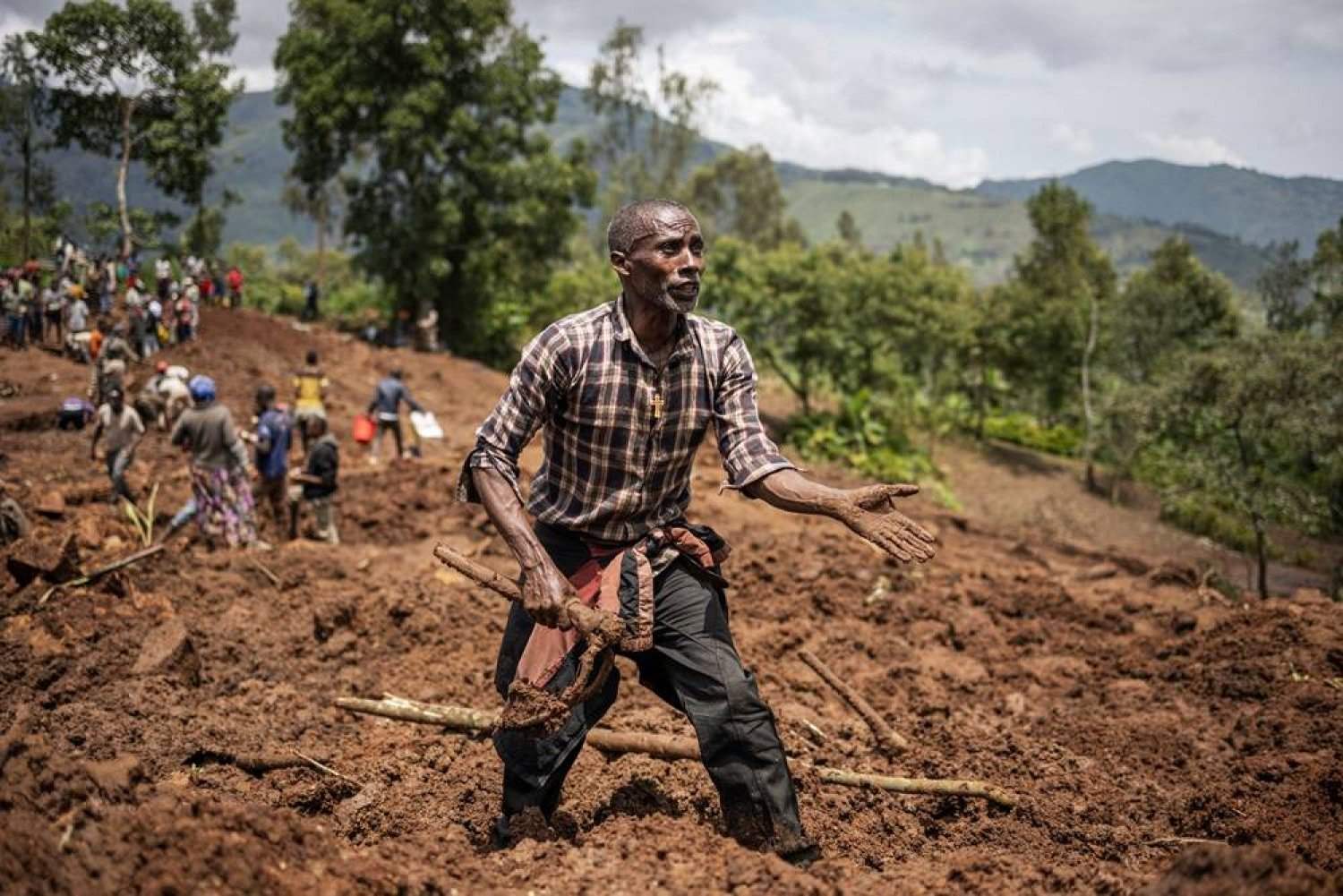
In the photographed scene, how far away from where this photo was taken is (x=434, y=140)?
2528 cm

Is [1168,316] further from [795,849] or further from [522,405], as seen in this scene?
[522,405]

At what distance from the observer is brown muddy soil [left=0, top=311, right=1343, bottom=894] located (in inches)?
111

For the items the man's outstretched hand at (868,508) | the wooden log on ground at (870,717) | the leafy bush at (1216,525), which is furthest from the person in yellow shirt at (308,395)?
the leafy bush at (1216,525)

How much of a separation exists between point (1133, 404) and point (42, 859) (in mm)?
16630

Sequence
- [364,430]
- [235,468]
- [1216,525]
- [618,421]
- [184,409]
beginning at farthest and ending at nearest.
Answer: [1216,525] < [364,430] < [184,409] < [235,468] < [618,421]

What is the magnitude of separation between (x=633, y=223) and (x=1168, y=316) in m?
27.9

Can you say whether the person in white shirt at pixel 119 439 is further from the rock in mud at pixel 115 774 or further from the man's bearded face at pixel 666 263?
the man's bearded face at pixel 666 263

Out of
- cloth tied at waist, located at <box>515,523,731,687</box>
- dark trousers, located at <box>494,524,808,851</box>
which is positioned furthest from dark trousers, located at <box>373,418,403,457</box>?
cloth tied at waist, located at <box>515,523,731,687</box>

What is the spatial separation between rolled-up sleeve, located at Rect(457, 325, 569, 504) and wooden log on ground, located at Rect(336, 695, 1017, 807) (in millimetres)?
1485

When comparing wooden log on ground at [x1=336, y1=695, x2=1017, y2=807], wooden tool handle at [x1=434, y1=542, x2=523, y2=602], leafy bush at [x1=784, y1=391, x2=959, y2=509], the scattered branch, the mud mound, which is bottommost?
leafy bush at [x1=784, y1=391, x2=959, y2=509]

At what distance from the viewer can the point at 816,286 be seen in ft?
75.5

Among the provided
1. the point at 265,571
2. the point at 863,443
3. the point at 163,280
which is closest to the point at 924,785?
the point at 265,571

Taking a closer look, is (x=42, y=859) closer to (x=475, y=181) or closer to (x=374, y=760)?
(x=374, y=760)

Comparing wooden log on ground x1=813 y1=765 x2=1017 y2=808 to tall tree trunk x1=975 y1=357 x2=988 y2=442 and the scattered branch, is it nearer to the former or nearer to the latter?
the scattered branch
